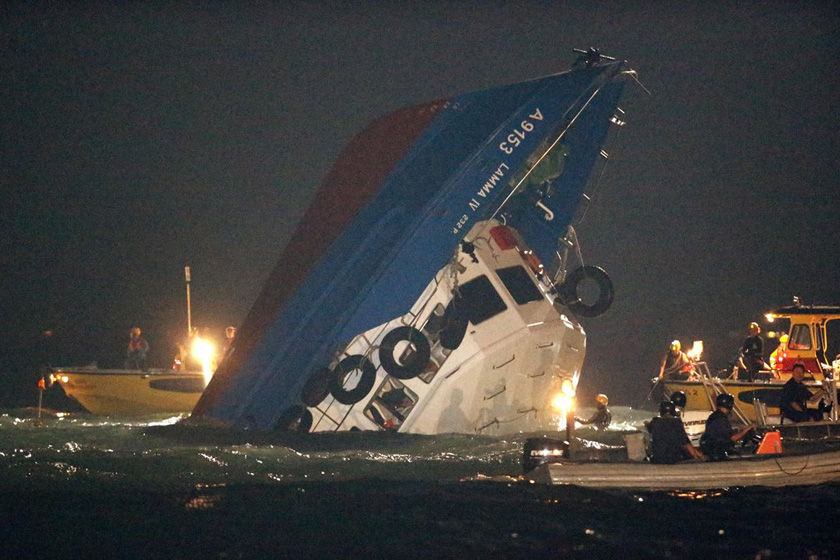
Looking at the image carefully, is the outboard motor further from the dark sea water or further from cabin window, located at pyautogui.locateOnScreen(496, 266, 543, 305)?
cabin window, located at pyautogui.locateOnScreen(496, 266, 543, 305)

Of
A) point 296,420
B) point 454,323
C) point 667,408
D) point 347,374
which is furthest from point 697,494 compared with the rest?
point 296,420


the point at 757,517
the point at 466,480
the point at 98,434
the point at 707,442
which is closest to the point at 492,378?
the point at 466,480

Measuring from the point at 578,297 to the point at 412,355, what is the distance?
3717mm

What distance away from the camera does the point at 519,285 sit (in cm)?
1541

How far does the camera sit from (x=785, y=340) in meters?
19.0

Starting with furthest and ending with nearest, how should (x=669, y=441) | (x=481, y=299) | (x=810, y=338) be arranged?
1. (x=810, y=338)
2. (x=481, y=299)
3. (x=669, y=441)

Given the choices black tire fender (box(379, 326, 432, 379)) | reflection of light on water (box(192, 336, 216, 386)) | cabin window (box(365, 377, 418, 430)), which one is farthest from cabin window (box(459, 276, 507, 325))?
reflection of light on water (box(192, 336, 216, 386))

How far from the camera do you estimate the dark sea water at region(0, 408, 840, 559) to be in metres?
8.56

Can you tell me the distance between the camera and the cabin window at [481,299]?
14977mm

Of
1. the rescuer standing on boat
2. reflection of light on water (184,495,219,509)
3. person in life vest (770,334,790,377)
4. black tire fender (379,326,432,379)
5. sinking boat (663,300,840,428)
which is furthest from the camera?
person in life vest (770,334,790,377)

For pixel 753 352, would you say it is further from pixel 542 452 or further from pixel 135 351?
pixel 135 351

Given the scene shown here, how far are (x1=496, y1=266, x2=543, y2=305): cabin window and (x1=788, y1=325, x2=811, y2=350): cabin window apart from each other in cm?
662

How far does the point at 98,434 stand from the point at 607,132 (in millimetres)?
10685

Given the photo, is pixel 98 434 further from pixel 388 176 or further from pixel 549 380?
pixel 549 380
